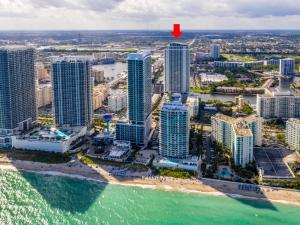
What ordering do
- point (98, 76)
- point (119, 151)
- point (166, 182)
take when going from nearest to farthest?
point (166, 182) < point (119, 151) < point (98, 76)

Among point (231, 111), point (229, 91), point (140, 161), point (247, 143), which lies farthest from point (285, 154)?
point (229, 91)

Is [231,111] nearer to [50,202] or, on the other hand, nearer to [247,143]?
[247,143]

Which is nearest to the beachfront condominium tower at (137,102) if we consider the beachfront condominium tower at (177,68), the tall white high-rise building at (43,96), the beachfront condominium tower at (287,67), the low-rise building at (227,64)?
the beachfront condominium tower at (177,68)

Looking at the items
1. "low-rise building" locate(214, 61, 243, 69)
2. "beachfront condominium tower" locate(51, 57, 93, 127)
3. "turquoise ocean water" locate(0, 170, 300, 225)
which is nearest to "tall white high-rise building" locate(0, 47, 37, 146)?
"beachfront condominium tower" locate(51, 57, 93, 127)

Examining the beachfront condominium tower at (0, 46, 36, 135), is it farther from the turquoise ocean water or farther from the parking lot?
the parking lot

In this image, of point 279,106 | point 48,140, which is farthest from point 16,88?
point 279,106

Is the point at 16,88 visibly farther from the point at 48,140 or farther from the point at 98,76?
the point at 98,76
